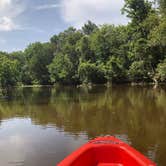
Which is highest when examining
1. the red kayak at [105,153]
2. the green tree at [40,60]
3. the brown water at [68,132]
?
the green tree at [40,60]

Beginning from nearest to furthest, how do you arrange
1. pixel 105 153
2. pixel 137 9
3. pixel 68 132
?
pixel 105 153
pixel 68 132
pixel 137 9

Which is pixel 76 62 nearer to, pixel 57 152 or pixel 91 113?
pixel 91 113

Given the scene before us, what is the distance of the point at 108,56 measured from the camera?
206 ft

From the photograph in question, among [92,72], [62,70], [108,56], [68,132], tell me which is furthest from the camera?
[62,70]

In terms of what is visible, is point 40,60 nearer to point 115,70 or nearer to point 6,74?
point 6,74

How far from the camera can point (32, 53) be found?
86.1 metres

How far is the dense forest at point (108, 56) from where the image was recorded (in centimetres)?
4534

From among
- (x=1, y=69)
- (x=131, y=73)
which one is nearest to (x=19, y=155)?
(x=131, y=73)

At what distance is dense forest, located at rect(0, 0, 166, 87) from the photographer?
45.3 m

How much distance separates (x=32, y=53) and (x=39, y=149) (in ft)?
254

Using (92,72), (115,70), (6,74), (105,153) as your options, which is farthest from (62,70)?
(105,153)

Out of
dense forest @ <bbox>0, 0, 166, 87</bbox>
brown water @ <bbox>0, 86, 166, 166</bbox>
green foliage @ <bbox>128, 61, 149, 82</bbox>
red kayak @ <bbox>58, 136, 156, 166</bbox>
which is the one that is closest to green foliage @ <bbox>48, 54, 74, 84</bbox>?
dense forest @ <bbox>0, 0, 166, 87</bbox>

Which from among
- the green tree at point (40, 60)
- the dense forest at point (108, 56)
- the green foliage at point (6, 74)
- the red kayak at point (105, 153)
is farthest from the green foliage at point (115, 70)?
the red kayak at point (105, 153)

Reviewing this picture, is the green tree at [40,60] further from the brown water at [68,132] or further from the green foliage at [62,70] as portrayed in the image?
the brown water at [68,132]
